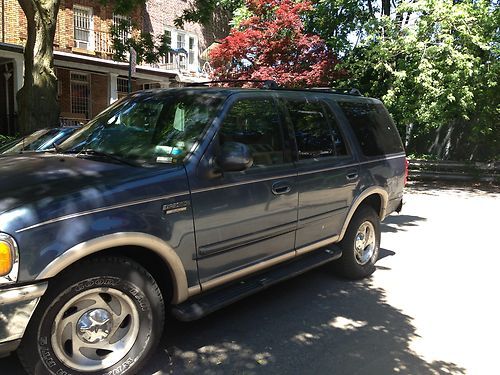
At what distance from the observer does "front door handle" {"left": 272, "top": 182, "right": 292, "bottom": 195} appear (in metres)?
3.95

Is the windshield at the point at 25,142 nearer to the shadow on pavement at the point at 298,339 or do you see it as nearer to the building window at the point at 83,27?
the shadow on pavement at the point at 298,339

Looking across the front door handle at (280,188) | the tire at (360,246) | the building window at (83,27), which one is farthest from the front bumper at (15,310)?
the building window at (83,27)

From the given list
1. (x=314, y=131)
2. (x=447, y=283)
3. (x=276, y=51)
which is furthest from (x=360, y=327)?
(x=276, y=51)

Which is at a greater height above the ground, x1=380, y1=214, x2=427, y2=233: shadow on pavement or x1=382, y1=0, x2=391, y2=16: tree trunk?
x1=382, y1=0, x2=391, y2=16: tree trunk

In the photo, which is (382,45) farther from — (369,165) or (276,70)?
(369,165)

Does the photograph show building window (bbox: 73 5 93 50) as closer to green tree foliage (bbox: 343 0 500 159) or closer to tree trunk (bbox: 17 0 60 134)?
green tree foliage (bbox: 343 0 500 159)

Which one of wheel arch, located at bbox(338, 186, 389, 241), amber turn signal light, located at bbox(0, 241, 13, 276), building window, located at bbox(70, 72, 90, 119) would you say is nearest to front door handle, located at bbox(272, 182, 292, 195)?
wheel arch, located at bbox(338, 186, 389, 241)

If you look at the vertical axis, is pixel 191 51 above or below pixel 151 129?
above

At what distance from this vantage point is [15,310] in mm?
2518

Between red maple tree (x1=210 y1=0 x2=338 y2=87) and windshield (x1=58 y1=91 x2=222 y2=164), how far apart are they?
10149 millimetres

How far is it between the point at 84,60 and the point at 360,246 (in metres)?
15.0

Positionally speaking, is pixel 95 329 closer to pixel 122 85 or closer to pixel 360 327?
pixel 360 327

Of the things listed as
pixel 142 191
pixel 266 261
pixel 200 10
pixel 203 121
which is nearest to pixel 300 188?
pixel 266 261

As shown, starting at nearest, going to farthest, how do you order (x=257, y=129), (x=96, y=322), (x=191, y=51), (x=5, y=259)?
(x=5, y=259) < (x=96, y=322) < (x=257, y=129) < (x=191, y=51)
